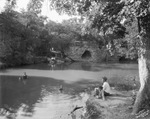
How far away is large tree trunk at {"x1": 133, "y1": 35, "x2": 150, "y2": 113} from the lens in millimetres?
6066

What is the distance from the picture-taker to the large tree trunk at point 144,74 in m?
6.07

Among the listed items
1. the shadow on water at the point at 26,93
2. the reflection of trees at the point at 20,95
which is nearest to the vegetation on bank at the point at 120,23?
the shadow on water at the point at 26,93

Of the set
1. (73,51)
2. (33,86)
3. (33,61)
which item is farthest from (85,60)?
(33,86)

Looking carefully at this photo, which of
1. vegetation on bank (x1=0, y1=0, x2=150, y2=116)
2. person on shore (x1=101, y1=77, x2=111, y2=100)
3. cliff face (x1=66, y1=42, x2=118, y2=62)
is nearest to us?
vegetation on bank (x1=0, y1=0, x2=150, y2=116)

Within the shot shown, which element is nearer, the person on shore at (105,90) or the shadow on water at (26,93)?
the person on shore at (105,90)

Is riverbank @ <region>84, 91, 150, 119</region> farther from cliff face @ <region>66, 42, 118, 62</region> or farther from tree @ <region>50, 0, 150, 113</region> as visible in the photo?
cliff face @ <region>66, 42, 118, 62</region>

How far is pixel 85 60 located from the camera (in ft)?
143

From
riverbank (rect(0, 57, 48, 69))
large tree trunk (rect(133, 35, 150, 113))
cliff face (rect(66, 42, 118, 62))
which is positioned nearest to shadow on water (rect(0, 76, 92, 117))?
large tree trunk (rect(133, 35, 150, 113))

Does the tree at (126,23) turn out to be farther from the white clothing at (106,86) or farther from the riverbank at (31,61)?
the riverbank at (31,61)

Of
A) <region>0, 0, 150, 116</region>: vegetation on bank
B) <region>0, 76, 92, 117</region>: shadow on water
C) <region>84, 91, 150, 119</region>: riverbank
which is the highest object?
<region>0, 0, 150, 116</region>: vegetation on bank

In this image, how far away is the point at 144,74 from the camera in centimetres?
616

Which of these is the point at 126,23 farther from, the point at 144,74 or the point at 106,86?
the point at 106,86

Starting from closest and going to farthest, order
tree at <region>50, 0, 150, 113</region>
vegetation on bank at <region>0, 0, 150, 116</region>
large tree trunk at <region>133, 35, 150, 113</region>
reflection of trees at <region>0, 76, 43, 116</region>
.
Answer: vegetation on bank at <region>0, 0, 150, 116</region> → tree at <region>50, 0, 150, 113</region> → large tree trunk at <region>133, 35, 150, 113</region> → reflection of trees at <region>0, 76, 43, 116</region>

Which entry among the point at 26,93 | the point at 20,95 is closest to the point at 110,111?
the point at 20,95
